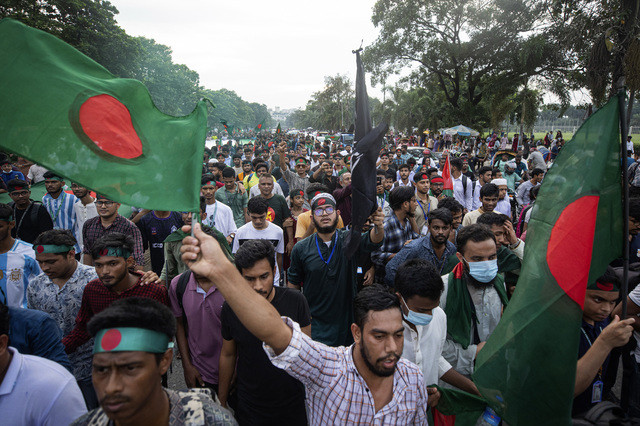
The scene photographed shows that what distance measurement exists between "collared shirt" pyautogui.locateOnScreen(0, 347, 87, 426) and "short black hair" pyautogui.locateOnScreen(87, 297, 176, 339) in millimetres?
470

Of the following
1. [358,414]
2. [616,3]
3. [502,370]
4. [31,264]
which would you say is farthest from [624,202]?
[616,3]

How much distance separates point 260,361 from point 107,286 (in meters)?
1.37

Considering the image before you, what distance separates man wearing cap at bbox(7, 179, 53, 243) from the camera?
5.22 m

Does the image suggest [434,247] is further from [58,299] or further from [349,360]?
[58,299]

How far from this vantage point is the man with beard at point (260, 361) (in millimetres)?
2508

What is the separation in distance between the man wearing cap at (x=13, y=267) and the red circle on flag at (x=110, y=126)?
2.38m

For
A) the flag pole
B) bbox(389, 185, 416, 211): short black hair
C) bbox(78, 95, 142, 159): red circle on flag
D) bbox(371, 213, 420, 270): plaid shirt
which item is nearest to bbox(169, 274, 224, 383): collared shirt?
bbox(78, 95, 142, 159): red circle on flag

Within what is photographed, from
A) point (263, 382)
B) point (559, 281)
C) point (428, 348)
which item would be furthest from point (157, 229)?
point (559, 281)

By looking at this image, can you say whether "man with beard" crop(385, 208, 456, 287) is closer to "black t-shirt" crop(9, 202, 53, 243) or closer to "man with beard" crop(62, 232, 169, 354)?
"man with beard" crop(62, 232, 169, 354)

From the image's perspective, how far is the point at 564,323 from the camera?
72.5 inches

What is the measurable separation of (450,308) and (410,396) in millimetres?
1031

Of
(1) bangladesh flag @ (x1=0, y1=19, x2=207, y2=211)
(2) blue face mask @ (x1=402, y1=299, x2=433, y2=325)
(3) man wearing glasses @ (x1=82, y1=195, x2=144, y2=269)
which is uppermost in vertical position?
(1) bangladesh flag @ (x1=0, y1=19, x2=207, y2=211)

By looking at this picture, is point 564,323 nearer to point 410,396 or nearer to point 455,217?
point 410,396

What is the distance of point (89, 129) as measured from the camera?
187cm
